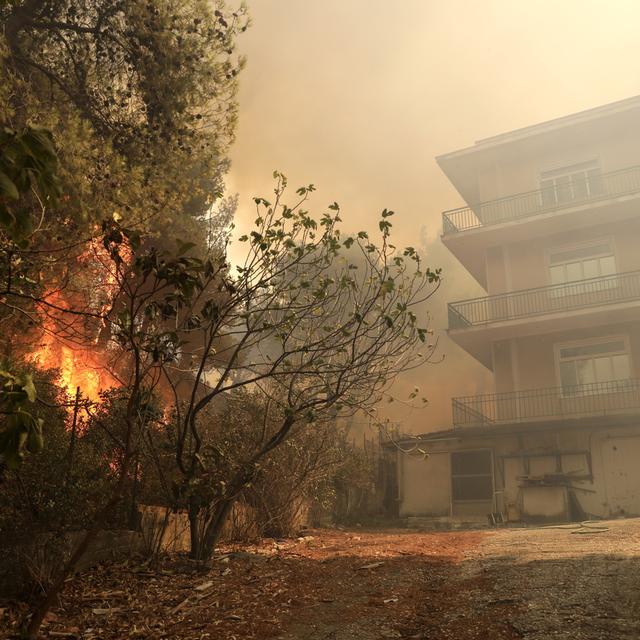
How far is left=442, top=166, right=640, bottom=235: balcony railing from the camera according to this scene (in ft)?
68.2

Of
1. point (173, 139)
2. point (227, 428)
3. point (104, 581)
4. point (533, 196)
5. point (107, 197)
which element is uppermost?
point (533, 196)

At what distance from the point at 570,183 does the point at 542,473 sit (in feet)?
32.6

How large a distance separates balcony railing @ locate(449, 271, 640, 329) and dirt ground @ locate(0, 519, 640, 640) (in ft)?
42.3

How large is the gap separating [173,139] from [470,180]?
16.7 m

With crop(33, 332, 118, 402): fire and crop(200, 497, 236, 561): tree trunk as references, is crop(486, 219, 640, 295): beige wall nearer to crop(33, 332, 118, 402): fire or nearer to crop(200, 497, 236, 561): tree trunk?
crop(33, 332, 118, 402): fire

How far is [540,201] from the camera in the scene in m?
22.5

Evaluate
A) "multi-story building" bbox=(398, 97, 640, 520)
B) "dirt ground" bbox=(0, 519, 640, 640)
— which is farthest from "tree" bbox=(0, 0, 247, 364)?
"multi-story building" bbox=(398, 97, 640, 520)

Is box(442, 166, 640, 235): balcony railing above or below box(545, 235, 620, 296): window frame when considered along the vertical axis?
above

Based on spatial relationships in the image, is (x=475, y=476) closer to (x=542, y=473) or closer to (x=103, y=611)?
(x=542, y=473)

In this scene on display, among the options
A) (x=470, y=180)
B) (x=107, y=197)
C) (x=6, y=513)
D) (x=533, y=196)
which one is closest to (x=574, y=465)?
(x=533, y=196)

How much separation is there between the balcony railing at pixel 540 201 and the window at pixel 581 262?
1.64 metres

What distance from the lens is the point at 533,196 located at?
22.5 meters

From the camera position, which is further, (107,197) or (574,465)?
(574,465)

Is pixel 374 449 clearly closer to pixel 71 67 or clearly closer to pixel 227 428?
pixel 227 428
